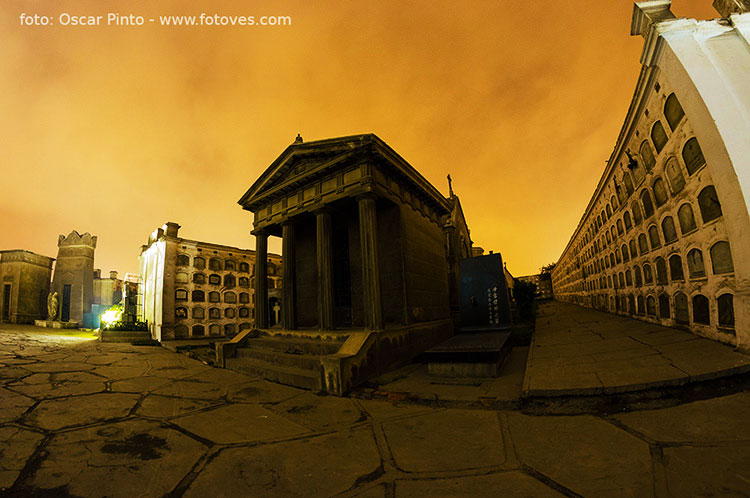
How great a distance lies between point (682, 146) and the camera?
6.53m

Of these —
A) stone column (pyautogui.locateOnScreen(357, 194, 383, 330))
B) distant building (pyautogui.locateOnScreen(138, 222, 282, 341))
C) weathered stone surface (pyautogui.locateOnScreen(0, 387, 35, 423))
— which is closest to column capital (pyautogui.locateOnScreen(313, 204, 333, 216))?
stone column (pyautogui.locateOnScreen(357, 194, 383, 330))

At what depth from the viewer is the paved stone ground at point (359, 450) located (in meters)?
2.22

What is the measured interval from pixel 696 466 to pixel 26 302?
139 ft

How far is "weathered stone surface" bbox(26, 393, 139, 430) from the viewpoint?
3.62 m

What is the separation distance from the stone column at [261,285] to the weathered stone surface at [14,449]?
6.75m

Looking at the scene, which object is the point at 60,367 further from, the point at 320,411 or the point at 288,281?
the point at 320,411

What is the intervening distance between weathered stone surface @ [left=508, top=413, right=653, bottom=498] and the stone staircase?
3833mm

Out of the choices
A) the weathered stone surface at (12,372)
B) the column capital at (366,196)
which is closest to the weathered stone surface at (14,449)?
the weathered stone surface at (12,372)

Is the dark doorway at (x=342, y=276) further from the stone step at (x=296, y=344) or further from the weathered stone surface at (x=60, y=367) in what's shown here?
the weathered stone surface at (x=60, y=367)

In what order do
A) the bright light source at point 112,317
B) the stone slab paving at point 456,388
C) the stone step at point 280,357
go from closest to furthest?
1. the stone slab paving at point 456,388
2. the stone step at point 280,357
3. the bright light source at point 112,317

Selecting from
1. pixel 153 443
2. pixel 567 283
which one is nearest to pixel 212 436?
pixel 153 443

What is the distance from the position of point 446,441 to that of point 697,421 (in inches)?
95.0

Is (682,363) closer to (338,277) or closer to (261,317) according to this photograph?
(338,277)

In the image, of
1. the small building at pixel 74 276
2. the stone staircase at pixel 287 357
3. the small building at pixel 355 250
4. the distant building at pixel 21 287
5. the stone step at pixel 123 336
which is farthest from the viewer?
the small building at pixel 74 276
